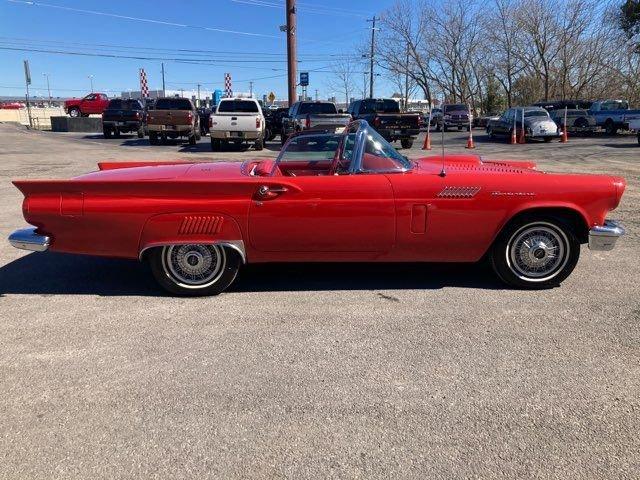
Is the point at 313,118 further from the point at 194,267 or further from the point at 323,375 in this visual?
the point at 323,375

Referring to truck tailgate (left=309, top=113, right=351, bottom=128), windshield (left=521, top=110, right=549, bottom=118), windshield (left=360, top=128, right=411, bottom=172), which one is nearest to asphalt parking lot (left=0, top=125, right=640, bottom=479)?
windshield (left=360, top=128, right=411, bottom=172)

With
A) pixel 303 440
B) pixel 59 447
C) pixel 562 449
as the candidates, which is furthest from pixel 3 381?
pixel 562 449

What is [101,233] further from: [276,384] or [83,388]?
[276,384]

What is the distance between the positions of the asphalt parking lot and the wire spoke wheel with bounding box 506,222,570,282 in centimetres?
21

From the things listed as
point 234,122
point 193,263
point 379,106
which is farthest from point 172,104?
point 193,263

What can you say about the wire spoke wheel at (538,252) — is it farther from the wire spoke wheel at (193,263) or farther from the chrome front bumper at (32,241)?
the chrome front bumper at (32,241)

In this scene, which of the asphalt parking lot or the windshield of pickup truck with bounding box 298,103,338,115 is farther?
the windshield of pickup truck with bounding box 298,103,338,115

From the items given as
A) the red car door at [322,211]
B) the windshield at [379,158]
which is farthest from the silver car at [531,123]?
the red car door at [322,211]

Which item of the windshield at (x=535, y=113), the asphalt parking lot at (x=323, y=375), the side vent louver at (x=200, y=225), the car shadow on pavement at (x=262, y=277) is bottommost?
the asphalt parking lot at (x=323, y=375)

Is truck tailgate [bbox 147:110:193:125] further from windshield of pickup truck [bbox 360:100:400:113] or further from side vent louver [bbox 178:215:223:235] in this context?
side vent louver [bbox 178:215:223:235]

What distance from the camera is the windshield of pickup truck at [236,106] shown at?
19109 mm

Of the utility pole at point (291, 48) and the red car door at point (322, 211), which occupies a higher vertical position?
the utility pole at point (291, 48)

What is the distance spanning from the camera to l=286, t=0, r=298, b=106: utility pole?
28312 millimetres

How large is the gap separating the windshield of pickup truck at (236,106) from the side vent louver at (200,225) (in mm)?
15586
